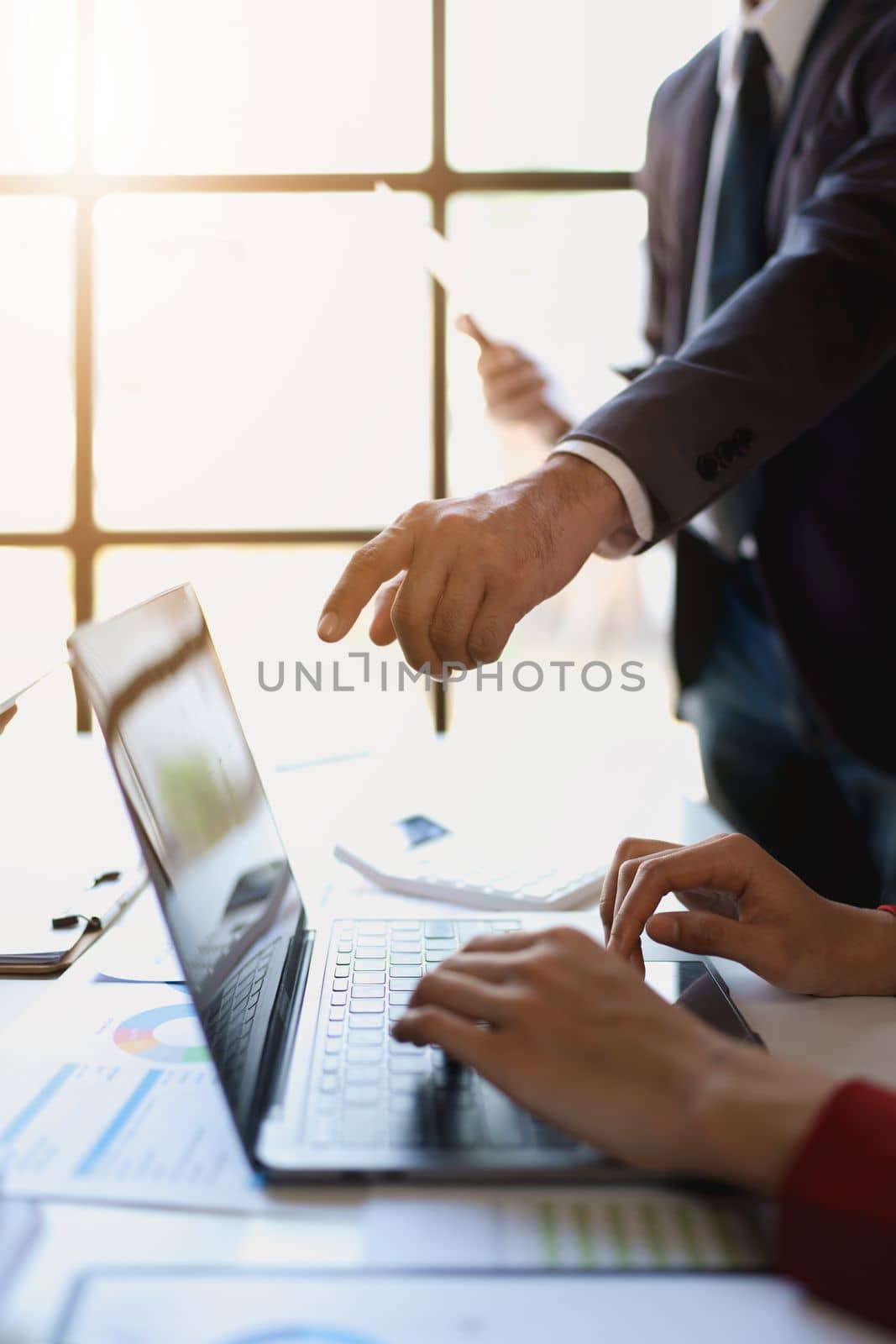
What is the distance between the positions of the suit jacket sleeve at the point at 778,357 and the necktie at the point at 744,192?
258mm

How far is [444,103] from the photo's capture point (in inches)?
85.7

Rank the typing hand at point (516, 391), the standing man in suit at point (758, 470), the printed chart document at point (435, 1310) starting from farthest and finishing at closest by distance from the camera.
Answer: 1. the typing hand at point (516, 391)
2. the standing man in suit at point (758, 470)
3. the printed chart document at point (435, 1310)

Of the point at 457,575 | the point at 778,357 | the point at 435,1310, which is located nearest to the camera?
the point at 435,1310

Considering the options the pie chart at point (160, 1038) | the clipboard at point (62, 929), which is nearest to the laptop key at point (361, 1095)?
the pie chart at point (160, 1038)

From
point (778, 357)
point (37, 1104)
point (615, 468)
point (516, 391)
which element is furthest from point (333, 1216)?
point (516, 391)

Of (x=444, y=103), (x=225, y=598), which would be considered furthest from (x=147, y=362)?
(x=444, y=103)

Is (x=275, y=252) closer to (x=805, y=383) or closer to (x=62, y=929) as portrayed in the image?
(x=805, y=383)

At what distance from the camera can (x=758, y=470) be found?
4.88ft

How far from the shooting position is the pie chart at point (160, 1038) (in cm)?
66

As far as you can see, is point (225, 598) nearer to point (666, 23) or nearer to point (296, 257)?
point (296, 257)

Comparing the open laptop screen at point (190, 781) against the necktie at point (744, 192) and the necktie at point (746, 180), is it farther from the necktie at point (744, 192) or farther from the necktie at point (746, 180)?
the necktie at point (746, 180)

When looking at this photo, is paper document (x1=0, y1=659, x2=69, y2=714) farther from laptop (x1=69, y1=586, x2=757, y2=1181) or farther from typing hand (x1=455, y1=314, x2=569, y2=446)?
typing hand (x1=455, y1=314, x2=569, y2=446)

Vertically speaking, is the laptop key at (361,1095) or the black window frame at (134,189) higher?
the black window frame at (134,189)

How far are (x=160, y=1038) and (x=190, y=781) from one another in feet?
0.53
